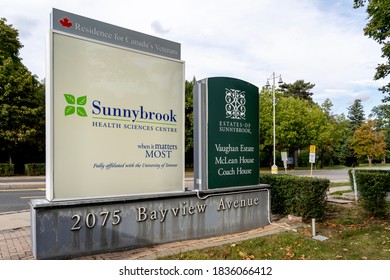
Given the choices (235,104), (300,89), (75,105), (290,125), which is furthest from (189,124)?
(300,89)

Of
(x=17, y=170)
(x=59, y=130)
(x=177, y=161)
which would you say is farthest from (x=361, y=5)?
(x=17, y=170)

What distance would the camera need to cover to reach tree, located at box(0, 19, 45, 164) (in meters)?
21.9

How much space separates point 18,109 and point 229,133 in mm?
20991

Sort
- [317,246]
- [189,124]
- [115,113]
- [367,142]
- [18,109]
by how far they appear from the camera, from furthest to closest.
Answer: [367,142] → [189,124] → [18,109] → [317,246] → [115,113]

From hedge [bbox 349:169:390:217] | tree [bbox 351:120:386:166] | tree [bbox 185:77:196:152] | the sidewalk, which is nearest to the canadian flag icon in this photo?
the sidewalk

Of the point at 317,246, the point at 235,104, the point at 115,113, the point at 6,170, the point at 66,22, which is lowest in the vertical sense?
the point at 317,246

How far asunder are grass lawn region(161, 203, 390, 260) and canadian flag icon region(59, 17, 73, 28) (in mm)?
4294

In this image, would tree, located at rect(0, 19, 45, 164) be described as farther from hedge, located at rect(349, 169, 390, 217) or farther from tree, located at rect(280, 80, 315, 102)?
tree, located at rect(280, 80, 315, 102)

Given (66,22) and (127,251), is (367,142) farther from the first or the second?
(66,22)

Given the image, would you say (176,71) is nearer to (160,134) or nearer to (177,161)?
(160,134)

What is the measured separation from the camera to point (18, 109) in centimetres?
2245

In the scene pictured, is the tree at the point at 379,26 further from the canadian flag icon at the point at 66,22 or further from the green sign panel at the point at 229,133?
the canadian flag icon at the point at 66,22

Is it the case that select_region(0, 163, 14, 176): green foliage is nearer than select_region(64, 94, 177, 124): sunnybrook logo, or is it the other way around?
select_region(64, 94, 177, 124): sunnybrook logo

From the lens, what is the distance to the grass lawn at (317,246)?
525 cm
